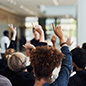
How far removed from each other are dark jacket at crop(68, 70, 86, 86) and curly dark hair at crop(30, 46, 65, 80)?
2.28 ft

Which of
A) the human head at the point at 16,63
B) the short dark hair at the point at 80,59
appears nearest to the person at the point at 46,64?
the short dark hair at the point at 80,59

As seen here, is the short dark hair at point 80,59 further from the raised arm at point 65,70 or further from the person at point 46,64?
the person at point 46,64

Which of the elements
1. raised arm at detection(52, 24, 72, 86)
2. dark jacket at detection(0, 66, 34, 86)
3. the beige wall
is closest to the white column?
dark jacket at detection(0, 66, 34, 86)

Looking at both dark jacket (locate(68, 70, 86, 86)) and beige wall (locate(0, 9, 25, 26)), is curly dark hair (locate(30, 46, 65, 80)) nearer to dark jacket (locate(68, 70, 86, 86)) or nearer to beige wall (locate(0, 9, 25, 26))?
dark jacket (locate(68, 70, 86, 86))

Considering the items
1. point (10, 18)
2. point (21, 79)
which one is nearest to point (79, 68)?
point (21, 79)

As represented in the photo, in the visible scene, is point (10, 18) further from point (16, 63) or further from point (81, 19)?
point (16, 63)

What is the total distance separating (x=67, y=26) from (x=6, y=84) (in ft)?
70.7

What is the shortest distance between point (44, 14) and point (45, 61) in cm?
1700

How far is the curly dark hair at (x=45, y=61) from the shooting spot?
1.34 metres

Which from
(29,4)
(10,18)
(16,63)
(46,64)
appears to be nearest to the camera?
(46,64)

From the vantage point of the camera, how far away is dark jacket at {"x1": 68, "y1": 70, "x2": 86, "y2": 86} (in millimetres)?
2016

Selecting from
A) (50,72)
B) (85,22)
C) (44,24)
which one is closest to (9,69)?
(50,72)

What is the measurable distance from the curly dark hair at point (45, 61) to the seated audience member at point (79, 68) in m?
0.72

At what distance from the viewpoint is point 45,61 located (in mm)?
1343
